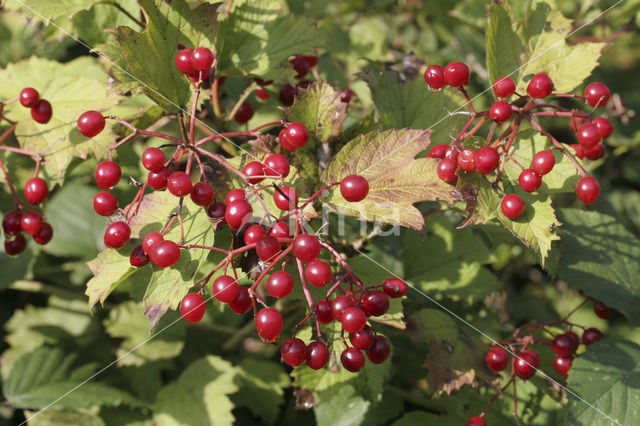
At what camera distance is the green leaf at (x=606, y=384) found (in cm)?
151

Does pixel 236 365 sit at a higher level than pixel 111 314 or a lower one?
lower

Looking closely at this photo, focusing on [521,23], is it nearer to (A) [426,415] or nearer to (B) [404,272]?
(B) [404,272]

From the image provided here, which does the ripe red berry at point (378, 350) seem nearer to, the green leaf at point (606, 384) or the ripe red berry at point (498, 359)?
the ripe red berry at point (498, 359)

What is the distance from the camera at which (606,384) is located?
1.57m

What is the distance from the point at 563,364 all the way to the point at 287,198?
3.69ft

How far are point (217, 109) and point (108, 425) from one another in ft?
4.18

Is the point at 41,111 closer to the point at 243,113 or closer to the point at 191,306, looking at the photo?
the point at 243,113

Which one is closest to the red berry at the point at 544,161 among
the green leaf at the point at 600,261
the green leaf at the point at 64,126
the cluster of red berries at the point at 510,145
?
the cluster of red berries at the point at 510,145

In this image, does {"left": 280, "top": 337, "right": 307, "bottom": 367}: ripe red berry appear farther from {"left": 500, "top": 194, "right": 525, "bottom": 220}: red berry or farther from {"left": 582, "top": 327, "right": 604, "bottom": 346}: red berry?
{"left": 582, "top": 327, "right": 604, "bottom": 346}: red berry

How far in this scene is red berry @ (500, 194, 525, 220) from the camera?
52.0 inches

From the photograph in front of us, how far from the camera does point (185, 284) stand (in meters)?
1.30

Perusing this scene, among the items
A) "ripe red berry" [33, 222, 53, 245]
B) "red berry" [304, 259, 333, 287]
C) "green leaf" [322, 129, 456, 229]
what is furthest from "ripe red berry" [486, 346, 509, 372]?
"ripe red berry" [33, 222, 53, 245]

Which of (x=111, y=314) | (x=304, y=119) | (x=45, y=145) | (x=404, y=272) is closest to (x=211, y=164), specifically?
(x=304, y=119)

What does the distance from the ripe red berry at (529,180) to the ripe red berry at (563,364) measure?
A: 0.69 metres
